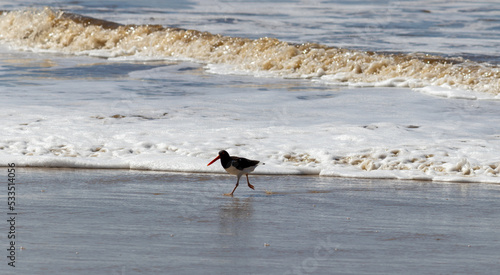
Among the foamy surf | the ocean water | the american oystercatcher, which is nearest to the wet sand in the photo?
the american oystercatcher

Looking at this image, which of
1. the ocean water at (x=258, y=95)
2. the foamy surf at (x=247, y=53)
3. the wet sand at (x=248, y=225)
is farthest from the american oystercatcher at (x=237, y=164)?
the foamy surf at (x=247, y=53)

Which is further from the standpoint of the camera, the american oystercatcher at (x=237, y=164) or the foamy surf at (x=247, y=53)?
the foamy surf at (x=247, y=53)

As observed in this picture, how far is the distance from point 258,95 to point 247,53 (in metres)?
6.40

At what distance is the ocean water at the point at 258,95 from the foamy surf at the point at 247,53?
5 cm

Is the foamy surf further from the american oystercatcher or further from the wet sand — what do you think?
the american oystercatcher

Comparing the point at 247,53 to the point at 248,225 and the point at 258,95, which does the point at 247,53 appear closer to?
the point at 258,95

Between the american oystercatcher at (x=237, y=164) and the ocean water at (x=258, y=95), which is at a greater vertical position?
the american oystercatcher at (x=237, y=164)

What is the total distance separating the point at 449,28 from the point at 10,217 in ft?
72.6

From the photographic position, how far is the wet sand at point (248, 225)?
4395 mm

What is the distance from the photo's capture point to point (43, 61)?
18.8 meters

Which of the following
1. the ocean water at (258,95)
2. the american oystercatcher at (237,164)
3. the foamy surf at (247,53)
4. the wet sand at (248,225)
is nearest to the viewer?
the wet sand at (248,225)

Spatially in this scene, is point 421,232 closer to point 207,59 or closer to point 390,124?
point 390,124

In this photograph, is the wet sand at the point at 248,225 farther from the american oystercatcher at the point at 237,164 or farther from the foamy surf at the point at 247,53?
the foamy surf at the point at 247,53

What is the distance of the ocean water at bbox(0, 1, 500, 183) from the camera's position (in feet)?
25.8
